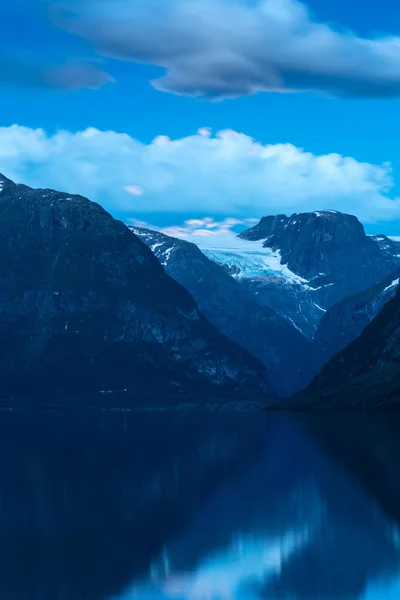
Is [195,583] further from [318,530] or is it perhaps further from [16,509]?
[16,509]

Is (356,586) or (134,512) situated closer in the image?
(356,586)

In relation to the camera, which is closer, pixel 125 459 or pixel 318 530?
pixel 318 530

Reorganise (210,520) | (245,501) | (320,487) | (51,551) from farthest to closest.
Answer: (320,487) < (245,501) < (210,520) < (51,551)

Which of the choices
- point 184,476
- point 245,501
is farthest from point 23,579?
point 184,476

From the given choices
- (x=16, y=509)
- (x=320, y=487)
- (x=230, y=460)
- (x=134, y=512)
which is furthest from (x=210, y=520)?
(x=230, y=460)

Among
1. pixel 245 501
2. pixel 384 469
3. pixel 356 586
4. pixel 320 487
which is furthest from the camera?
pixel 384 469

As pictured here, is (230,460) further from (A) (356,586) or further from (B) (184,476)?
(A) (356,586)

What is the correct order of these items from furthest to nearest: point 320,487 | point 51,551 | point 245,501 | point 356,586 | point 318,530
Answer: point 320,487 < point 245,501 < point 318,530 < point 51,551 < point 356,586
